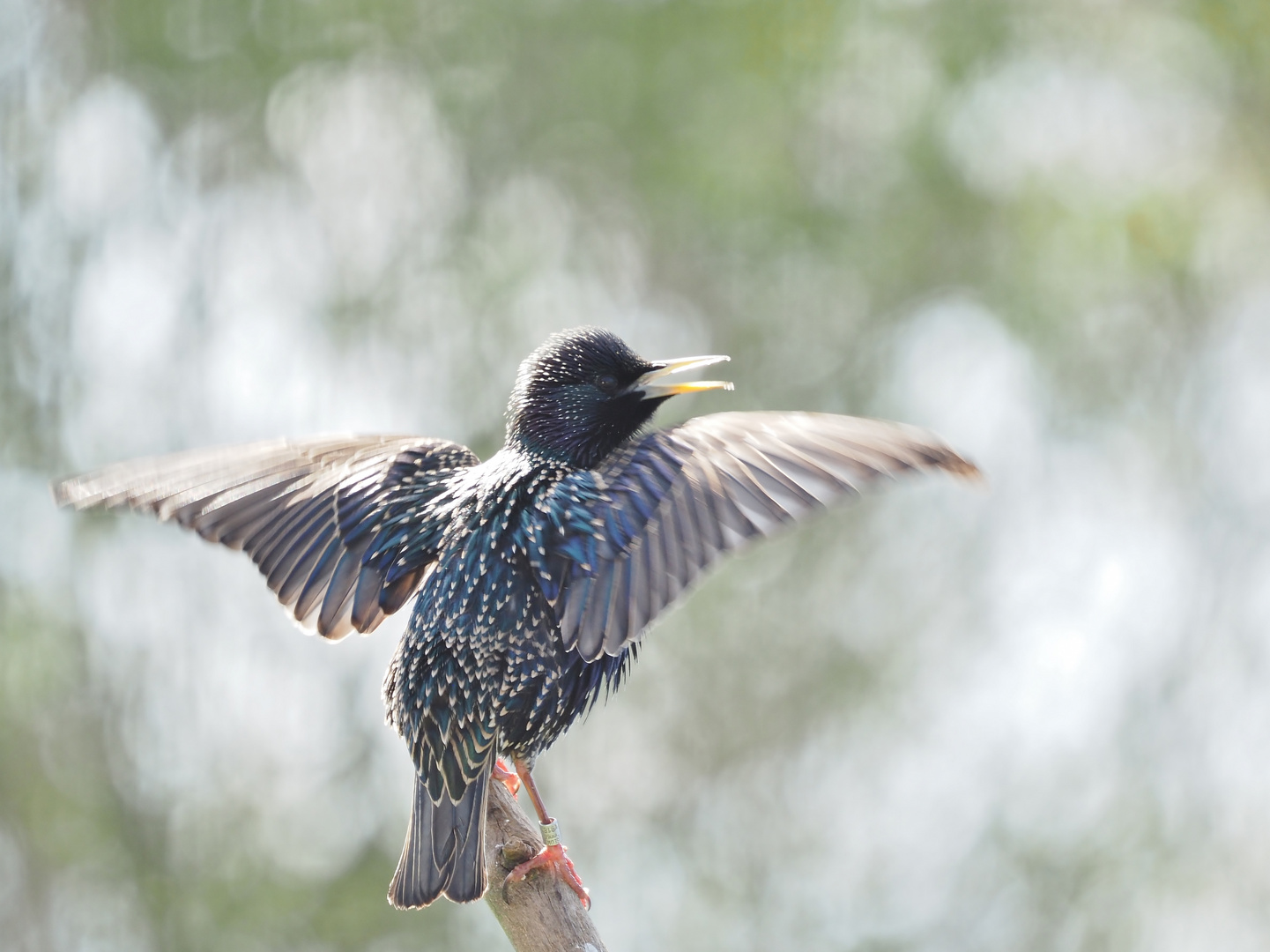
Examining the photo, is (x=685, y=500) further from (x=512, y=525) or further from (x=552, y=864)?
(x=552, y=864)

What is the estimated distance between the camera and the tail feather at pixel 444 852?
9.22ft

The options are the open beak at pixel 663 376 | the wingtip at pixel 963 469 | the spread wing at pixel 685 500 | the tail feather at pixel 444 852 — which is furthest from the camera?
the open beak at pixel 663 376

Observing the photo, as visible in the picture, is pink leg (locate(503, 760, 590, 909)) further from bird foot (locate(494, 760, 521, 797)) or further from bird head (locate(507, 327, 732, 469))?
bird head (locate(507, 327, 732, 469))

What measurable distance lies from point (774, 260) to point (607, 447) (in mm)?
7029

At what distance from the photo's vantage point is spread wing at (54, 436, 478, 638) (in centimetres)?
339

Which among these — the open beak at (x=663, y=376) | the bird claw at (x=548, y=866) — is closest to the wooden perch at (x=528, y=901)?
the bird claw at (x=548, y=866)

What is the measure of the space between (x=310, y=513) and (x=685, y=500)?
1106 mm

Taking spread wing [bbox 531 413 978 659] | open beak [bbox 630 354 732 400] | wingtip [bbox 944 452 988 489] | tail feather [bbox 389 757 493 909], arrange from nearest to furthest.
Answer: wingtip [bbox 944 452 988 489] → spread wing [bbox 531 413 978 659] → tail feather [bbox 389 757 493 909] → open beak [bbox 630 354 732 400]

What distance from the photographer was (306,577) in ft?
11.4

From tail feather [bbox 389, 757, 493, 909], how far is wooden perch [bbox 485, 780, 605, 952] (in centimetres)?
5

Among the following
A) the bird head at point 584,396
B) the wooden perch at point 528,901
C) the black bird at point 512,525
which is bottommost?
the wooden perch at point 528,901

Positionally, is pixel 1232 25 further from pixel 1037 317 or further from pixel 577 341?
pixel 577 341

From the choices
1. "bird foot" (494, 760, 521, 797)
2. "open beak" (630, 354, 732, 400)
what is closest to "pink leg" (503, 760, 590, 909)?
"bird foot" (494, 760, 521, 797)

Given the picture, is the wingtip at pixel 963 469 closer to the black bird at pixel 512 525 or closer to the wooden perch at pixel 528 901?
the black bird at pixel 512 525
